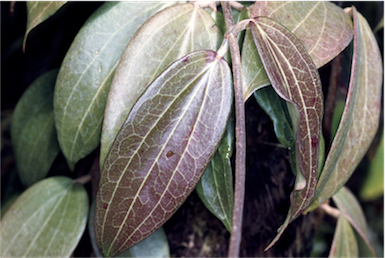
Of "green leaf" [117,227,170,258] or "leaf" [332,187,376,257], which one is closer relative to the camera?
"green leaf" [117,227,170,258]

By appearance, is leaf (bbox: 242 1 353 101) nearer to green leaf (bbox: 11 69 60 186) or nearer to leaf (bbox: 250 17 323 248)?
leaf (bbox: 250 17 323 248)

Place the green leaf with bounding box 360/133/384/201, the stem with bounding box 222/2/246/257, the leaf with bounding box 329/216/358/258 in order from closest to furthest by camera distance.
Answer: the stem with bounding box 222/2/246/257 → the leaf with bounding box 329/216/358/258 → the green leaf with bounding box 360/133/384/201

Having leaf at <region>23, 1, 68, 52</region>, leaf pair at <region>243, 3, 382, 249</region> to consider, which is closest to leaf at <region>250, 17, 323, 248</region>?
leaf pair at <region>243, 3, 382, 249</region>

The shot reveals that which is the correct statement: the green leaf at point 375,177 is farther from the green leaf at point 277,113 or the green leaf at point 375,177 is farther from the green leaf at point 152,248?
the green leaf at point 152,248

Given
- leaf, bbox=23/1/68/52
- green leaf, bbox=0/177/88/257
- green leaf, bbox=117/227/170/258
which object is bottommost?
green leaf, bbox=117/227/170/258

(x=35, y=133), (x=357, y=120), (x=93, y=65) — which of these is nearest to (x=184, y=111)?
(x=93, y=65)

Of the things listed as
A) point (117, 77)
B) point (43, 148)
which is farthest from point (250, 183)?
point (43, 148)
